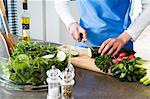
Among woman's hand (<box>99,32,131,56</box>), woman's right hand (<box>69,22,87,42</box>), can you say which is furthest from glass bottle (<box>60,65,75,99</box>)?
woman's right hand (<box>69,22,87,42</box>)

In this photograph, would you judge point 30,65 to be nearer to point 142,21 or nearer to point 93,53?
point 93,53

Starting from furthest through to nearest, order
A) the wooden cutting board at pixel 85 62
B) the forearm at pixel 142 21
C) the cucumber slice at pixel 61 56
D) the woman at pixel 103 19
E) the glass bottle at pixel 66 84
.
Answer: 1. the woman at pixel 103 19
2. the forearm at pixel 142 21
3. the wooden cutting board at pixel 85 62
4. the cucumber slice at pixel 61 56
5. the glass bottle at pixel 66 84

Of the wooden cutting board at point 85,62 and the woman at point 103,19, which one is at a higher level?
the woman at point 103,19

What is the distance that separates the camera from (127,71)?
1.18 m

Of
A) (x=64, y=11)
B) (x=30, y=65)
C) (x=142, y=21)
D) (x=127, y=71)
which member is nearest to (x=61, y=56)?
(x=30, y=65)

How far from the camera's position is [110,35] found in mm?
1783

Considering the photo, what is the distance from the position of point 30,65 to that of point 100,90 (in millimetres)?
255

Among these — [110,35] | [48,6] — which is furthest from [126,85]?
[48,6]

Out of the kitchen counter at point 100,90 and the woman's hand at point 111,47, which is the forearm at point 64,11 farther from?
the kitchen counter at point 100,90

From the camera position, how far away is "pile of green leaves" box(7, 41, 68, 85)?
105 centimetres

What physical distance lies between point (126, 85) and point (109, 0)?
28.3 inches

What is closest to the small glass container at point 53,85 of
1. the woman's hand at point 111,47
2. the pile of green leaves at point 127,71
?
the pile of green leaves at point 127,71

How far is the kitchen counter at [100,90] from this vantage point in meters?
1.04

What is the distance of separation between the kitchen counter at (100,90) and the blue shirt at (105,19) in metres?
0.57
